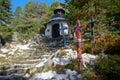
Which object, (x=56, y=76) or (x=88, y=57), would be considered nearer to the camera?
(x=56, y=76)

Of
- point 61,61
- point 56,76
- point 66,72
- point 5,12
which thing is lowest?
point 56,76

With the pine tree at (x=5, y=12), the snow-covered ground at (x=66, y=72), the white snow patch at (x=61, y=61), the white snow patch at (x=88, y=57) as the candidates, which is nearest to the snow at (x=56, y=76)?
the snow-covered ground at (x=66, y=72)

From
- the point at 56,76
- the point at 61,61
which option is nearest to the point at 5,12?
the point at 61,61

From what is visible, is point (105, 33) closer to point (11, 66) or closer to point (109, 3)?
point (109, 3)

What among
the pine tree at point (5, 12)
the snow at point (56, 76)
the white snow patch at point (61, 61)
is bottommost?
the snow at point (56, 76)

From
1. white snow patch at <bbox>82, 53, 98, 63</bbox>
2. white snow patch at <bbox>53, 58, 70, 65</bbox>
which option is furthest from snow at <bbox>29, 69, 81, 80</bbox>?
white snow patch at <bbox>82, 53, 98, 63</bbox>

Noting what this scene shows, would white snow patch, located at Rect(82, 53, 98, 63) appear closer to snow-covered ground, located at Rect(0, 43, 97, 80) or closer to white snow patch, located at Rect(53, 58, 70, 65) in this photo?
snow-covered ground, located at Rect(0, 43, 97, 80)

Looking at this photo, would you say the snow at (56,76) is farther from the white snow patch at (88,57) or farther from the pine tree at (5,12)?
the pine tree at (5,12)

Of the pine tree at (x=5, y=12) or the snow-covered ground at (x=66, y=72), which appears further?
the pine tree at (x=5, y=12)

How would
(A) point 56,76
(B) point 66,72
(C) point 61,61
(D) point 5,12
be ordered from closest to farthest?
1. (A) point 56,76
2. (B) point 66,72
3. (C) point 61,61
4. (D) point 5,12

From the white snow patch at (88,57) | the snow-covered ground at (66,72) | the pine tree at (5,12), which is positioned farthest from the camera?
the pine tree at (5,12)

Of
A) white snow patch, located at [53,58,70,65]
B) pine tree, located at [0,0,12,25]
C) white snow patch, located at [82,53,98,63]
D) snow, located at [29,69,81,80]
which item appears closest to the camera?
snow, located at [29,69,81,80]

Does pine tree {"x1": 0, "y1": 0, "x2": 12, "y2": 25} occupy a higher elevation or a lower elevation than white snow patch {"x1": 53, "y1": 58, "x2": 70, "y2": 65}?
higher

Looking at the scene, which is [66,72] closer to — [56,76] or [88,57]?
[56,76]
